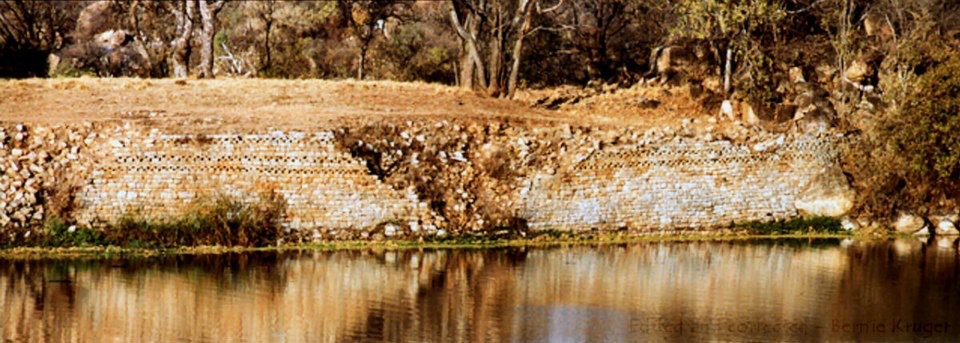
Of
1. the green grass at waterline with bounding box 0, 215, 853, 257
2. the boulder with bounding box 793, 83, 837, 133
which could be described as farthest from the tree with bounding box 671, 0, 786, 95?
the green grass at waterline with bounding box 0, 215, 853, 257

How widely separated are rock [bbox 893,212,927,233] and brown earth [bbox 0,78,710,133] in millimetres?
5977

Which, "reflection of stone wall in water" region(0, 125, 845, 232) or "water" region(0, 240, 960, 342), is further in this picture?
"reflection of stone wall in water" region(0, 125, 845, 232)

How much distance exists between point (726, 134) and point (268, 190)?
11033 mm

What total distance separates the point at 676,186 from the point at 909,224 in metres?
5.24

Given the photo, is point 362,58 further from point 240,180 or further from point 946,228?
point 946,228

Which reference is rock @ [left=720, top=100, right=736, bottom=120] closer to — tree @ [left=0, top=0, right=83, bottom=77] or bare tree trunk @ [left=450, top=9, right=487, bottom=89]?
bare tree trunk @ [left=450, top=9, right=487, bottom=89]

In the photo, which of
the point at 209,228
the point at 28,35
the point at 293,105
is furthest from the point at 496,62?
the point at 28,35

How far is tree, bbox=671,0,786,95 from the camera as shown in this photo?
41875 mm

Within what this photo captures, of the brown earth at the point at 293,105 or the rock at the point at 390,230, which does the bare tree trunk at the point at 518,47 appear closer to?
the brown earth at the point at 293,105

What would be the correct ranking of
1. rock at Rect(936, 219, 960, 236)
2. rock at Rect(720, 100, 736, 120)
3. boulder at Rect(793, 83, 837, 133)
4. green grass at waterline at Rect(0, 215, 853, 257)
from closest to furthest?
green grass at waterline at Rect(0, 215, 853, 257) → rock at Rect(936, 219, 960, 236) → boulder at Rect(793, 83, 837, 133) → rock at Rect(720, 100, 736, 120)

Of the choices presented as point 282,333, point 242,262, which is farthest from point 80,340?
point 242,262

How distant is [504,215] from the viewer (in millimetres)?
35438

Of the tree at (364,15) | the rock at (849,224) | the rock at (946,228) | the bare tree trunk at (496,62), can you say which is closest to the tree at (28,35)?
the tree at (364,15)

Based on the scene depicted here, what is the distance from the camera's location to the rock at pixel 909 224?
36688 mm
